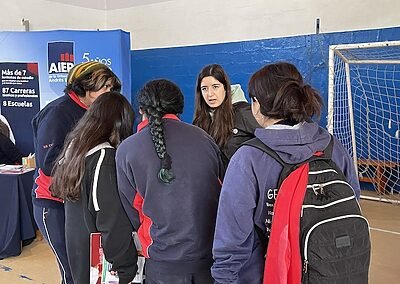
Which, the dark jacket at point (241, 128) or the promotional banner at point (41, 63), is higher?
the promotional banner at point (41, 63)

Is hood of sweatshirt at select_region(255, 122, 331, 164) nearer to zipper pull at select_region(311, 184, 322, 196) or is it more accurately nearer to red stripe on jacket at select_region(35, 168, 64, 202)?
zipper pull at select_region(311, 184, 322, 196)

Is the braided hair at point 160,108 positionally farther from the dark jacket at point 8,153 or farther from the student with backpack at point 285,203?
the dark jacket at point 8,153

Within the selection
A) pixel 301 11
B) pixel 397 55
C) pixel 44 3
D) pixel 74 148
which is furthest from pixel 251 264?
pixel 44 3

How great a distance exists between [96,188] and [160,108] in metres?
0.36

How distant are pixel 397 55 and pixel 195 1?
2.91m

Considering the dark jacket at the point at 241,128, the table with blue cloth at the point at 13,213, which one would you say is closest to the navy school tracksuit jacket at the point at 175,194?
the dark jacket at the point at 241,128

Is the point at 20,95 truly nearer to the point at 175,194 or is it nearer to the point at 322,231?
the point at 175,194

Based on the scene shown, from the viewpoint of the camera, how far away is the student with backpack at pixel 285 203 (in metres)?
1.09

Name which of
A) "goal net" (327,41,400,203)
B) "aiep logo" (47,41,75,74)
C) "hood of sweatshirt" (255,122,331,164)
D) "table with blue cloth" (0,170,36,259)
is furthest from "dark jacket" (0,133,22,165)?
"hood of sweatshirt" (255,122,331,164)

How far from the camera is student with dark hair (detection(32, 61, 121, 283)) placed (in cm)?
178

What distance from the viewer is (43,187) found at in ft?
5.99

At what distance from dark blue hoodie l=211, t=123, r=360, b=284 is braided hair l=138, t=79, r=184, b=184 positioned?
20 cm

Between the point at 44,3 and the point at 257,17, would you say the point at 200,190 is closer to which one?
the point at 257,17

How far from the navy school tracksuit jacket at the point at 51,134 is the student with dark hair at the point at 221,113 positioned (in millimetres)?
739
